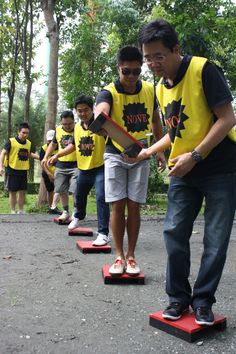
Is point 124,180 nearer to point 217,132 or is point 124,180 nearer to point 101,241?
point 101,241

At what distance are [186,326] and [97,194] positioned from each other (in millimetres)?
2800

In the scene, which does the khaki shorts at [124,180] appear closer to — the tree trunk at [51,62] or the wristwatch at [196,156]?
the wristwatch at [196,156]

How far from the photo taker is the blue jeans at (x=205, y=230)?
2.74m

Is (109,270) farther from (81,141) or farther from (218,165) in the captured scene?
(81,141)

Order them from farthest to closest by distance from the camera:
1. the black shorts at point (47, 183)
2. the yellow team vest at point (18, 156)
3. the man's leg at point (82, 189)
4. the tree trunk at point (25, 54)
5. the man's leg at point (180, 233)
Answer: the tree trunk at point (25, 54) < the yellow team vest at point (18, 156) < the black shorts at point (47, 183) < the man's leg at point (82, 189) < the man's leg at point (180, 233)

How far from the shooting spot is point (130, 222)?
411 cm

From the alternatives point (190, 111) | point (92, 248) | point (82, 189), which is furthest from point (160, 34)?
point (82, 189)

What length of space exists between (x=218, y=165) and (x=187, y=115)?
13.6 inches

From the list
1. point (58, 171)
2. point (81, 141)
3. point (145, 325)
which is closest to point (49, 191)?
point (58, 171)

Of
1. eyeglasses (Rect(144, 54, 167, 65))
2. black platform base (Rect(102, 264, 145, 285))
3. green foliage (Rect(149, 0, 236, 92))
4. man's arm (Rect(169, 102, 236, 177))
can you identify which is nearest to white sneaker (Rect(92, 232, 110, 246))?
black platform base (Rect(102, 264, 145, 285))

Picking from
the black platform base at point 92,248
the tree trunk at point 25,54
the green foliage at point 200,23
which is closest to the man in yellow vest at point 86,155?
the black platform base at point 92,248

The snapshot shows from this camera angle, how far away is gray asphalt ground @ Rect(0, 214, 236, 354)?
2592mm

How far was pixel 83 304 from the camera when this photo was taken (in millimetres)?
3289

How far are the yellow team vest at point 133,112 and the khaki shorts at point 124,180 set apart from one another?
0.52 feet
